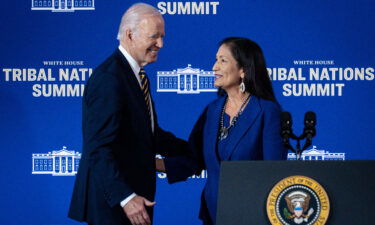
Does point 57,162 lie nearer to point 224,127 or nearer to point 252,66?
point 224,127

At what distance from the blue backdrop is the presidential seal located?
2.46 metres

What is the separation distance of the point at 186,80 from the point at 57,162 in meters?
1.05

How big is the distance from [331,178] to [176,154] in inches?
55.5

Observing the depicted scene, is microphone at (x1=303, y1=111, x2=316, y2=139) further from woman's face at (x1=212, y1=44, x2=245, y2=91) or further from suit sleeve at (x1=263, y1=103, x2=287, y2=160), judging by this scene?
woman's face at (x1=212, y1=44, x2=245, y2=91)

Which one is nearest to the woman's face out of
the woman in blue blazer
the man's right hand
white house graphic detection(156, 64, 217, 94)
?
the woman in blue blazer

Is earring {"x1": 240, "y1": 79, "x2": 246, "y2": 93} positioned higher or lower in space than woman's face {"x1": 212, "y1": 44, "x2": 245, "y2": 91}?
lower

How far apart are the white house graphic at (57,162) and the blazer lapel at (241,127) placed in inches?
72.8

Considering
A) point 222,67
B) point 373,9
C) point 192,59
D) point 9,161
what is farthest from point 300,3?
point 9,161

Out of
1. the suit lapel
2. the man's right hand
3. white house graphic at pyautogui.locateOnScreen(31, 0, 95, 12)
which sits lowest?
the man's right hand

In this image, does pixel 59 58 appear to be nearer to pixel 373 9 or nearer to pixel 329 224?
pixel 373 9

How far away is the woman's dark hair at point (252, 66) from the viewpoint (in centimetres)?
270

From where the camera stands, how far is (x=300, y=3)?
4121mm

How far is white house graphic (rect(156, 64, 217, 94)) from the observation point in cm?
410

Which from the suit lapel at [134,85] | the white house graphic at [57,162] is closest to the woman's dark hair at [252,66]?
the suit lapel at [134,85]
